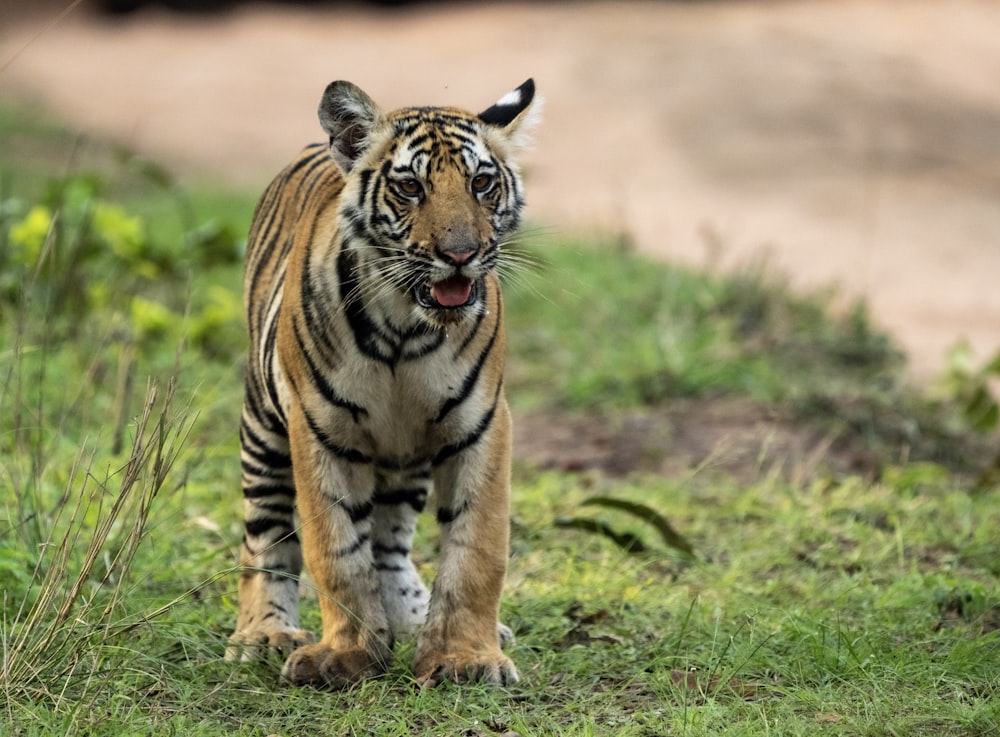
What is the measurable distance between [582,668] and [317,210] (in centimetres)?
126

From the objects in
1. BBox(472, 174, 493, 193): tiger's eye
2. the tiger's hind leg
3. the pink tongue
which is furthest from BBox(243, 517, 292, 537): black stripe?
BBox(472, 174, 493, 193): tiger's eye

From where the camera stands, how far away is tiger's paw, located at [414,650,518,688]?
126 inches

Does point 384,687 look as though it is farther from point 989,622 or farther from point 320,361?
point 989,622

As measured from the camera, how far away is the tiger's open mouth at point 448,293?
3154 mm

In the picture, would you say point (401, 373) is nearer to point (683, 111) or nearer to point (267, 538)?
point (267, 538)

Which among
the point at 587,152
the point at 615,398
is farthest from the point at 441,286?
the point at 587,152

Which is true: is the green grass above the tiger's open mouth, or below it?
below

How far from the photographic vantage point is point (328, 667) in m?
3.22

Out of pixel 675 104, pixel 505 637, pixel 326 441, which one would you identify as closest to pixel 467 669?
pixel 505 637

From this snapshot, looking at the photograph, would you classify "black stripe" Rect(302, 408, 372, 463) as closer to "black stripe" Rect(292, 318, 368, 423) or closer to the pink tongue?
"black stripe" Rect(292, 318, 368, 423)

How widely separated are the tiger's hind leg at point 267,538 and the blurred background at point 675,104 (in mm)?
4149

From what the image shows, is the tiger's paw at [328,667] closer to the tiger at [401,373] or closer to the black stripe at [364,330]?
the tiger at [401,373]

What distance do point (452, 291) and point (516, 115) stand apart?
1.84ft

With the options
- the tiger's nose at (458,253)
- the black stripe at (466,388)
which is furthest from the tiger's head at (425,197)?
the black stripe at (466,388)
